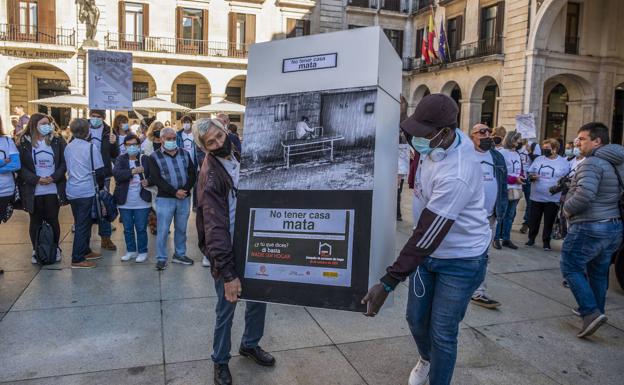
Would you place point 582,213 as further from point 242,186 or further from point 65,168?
point 65,168

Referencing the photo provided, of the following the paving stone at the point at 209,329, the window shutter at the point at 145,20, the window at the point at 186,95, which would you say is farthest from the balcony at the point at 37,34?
the paving stone at the point at 209,329

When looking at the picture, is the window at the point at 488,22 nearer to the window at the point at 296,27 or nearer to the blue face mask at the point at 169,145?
the window at the point at 296,27

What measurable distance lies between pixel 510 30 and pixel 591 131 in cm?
1899

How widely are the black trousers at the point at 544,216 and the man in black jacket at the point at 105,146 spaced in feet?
21.6

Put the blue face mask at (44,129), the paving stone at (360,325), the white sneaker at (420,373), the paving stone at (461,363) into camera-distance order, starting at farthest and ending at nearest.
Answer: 1. the blue face mask at (44,129)
2. the paving stone at (360,325)
3. the paving stone at (461,363)
4. the white sneaker at (420,373)

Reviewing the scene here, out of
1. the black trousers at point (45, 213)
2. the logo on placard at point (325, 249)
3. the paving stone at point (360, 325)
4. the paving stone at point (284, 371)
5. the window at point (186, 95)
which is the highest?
the window at point (186, 95)

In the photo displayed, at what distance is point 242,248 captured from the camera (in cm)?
271

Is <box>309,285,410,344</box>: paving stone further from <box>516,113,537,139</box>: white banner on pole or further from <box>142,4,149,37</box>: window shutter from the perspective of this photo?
<box>142,4,149,37</box>: window shutter

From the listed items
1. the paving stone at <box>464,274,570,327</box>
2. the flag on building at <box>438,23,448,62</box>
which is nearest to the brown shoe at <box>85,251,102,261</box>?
the paving stone at <box>464,274,570,327</box>

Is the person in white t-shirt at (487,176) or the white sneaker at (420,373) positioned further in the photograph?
the person in white t-shirt at (487,176)

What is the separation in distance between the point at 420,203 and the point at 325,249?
66cm

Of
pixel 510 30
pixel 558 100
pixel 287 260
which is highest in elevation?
pixel 510 30

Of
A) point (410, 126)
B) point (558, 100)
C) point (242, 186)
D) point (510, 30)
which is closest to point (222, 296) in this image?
point (242, 186)

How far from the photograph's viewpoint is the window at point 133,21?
2548 cm
